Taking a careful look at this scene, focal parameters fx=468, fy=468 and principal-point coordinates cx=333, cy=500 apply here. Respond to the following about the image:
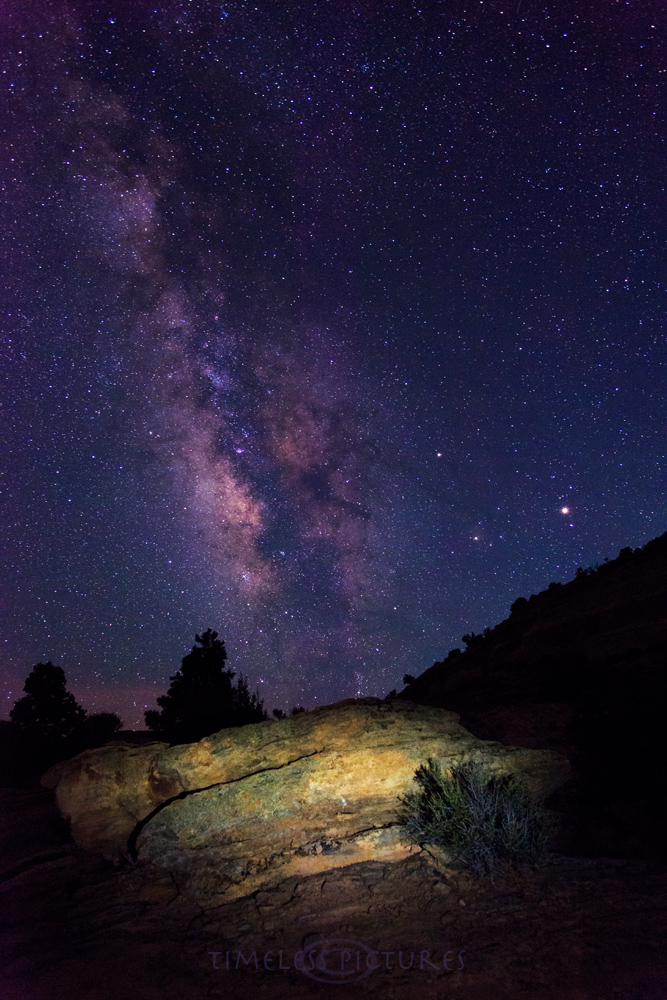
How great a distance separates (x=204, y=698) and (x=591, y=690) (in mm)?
17546

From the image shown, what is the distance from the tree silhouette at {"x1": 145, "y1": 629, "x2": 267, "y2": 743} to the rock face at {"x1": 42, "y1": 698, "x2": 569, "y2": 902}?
11.8 meters

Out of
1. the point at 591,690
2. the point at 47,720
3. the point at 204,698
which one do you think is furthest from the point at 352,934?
the point at 47,720

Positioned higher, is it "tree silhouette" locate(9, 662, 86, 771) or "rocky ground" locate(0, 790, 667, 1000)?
"tree silhouette" locate(9, 662, 86, 771)

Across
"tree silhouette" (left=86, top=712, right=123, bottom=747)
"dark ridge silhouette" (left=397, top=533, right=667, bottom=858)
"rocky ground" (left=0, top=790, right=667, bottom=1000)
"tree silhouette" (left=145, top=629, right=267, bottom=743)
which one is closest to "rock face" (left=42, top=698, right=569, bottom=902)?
"rocky ground" (left=0, top=790, right=667, bottom=1000)

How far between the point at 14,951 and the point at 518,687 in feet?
55.5

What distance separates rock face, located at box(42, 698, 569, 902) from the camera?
838 cm

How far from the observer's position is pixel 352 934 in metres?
6.25

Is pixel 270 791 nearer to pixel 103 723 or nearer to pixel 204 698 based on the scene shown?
pixel 204 698

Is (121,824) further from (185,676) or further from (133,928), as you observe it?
(185,676)

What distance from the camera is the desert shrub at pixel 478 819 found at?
7.75 metres

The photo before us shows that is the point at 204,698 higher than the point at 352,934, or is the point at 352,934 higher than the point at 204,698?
the point at 204,698

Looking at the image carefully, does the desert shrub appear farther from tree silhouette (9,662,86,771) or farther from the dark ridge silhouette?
tree silhouette (9,662,86,771)

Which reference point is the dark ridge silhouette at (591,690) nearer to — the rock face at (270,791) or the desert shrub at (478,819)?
the rock face at (270,791)

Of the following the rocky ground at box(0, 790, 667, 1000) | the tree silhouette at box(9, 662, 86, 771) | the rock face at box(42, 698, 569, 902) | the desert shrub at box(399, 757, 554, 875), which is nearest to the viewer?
the rocky ground at box(0, 790, 667, 1000)
